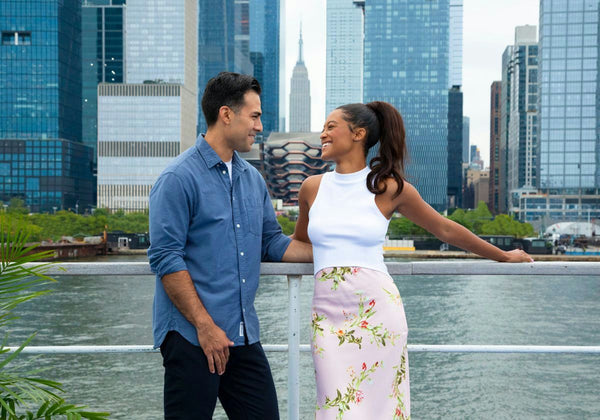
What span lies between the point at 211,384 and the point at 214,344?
0.16 metres

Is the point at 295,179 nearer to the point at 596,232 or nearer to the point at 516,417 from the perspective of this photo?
the point at 596,232

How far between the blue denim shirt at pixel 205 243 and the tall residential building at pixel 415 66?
4583 inches

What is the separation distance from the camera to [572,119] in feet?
325

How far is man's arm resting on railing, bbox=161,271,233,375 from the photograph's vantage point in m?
1.97

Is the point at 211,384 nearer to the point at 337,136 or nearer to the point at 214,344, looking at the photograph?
the point at 214,344

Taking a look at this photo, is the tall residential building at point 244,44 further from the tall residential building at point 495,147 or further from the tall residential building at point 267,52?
the tall residential building at point 495,147

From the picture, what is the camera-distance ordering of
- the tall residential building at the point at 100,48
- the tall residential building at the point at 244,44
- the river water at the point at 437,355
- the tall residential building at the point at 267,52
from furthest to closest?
the tall residential building at the point at 267,52
the tall residential building at the point at 244,44
the tall residential building at the point at 100,48
the river water at the point at 437,355

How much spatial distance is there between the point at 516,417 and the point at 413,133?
101168mm

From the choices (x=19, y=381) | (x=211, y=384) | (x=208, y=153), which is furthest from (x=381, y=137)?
(x=19, y=381)

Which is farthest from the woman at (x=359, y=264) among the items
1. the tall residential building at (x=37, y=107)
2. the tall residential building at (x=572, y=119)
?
the tall residential building at (x=572, y=119)

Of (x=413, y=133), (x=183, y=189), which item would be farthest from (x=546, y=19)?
(x=183, y=189)

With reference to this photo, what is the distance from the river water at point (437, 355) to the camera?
19328 millimetres

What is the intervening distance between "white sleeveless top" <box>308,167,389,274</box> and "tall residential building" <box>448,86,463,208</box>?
431 feet

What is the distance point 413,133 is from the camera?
119438 millimetres
